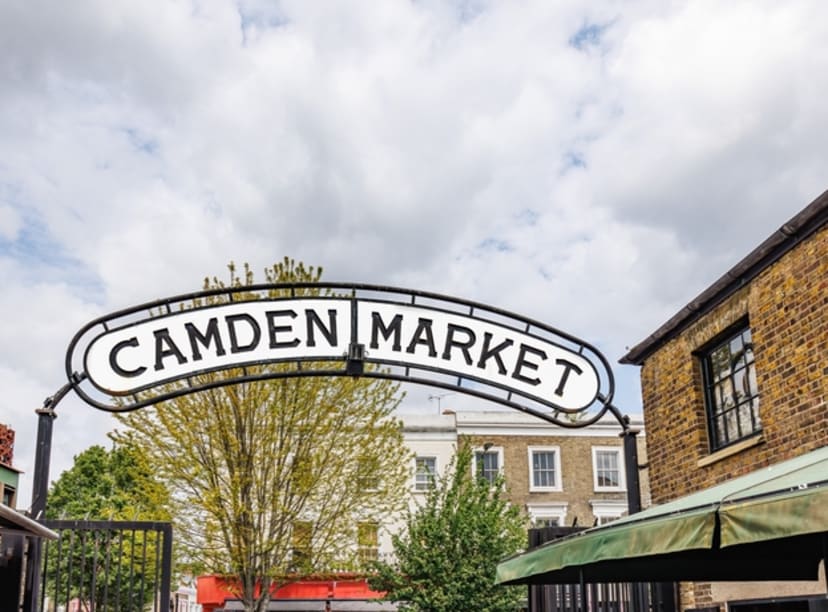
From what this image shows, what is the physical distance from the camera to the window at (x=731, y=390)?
944cm

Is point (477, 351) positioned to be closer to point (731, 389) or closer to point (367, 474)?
point (731, 389)

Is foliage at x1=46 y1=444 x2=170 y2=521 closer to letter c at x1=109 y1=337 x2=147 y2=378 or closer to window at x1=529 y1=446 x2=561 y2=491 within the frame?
window at x1=529 y1=446 x2=561 y2=491

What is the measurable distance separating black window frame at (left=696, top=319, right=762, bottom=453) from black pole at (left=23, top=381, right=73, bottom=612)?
6.29 meters

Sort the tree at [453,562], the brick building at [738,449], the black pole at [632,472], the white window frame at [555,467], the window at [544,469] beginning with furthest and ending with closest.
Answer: the window at [544,469]
the white window frame at [555,467]
the tree at [453,562]
the black pole at [632,472]
the brick building at [738,449]

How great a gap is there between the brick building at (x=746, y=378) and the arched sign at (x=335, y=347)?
2.00 metres

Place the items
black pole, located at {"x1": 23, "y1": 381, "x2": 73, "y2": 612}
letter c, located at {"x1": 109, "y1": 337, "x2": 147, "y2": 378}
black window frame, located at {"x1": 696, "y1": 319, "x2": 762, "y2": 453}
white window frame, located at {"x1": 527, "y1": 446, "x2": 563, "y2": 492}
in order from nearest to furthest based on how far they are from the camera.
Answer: black pole, located at {"x1": 23, "y1": 381, "x2": 73, "y2": 612} → letter c, located at {"x1": 109, "y1": 337, "x2": 147, "y2": 378} → black window frame, located at {"x1": 696, "y1": 319, "x2": 762, "y2": 453} → white window frame, located at {"x1": 527, "y1": 446, "x2": 563, "y2": 492}

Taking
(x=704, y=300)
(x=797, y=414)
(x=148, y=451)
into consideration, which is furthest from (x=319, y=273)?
(x=797, y=414)

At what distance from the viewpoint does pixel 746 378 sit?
9.54 meters

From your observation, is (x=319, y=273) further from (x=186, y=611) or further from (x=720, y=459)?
(x=186, y=611)

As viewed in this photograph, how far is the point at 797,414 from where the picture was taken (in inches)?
324

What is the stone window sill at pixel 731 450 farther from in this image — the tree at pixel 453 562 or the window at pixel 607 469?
the window at pixel 607 469

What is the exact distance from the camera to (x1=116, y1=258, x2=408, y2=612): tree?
19.2m

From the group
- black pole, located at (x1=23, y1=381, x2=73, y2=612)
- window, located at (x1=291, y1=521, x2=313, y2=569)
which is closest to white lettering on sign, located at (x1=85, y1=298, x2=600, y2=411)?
black pole, located at (x1=23, y1=381, x2=73, y2=612)

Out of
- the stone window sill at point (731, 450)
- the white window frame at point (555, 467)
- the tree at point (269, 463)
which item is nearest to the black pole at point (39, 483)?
the stone window sill at point (731, 450)
